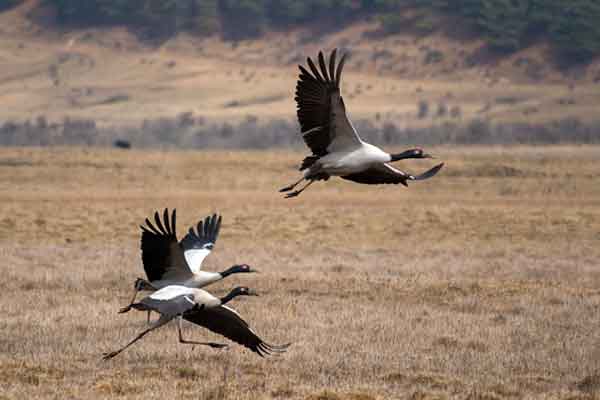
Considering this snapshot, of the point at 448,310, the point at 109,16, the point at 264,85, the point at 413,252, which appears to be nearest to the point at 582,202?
the point at 413,252

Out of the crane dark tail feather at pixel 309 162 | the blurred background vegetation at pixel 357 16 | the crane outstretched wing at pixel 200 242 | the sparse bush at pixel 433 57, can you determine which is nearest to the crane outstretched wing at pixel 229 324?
the crane outstretched wing at pixel 200 242

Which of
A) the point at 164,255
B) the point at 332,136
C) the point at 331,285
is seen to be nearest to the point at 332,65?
the point at 332,136

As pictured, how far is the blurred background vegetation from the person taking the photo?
72938 mm

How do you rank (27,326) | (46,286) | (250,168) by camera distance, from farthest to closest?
1. (250,168)
2. (46,286)
3. (27,326)

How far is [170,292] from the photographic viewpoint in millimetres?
9109

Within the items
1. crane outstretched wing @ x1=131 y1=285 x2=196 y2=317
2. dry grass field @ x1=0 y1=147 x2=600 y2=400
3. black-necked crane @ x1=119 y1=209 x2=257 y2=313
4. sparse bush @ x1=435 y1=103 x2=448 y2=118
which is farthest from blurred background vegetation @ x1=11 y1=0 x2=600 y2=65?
crane outstretched wing @ x1=131 y1=285 x2=196 y2=317

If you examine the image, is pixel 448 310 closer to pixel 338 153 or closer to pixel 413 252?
pixel 338 153

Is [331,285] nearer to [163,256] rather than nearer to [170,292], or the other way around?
[163,256]

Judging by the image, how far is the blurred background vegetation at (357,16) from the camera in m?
72.9

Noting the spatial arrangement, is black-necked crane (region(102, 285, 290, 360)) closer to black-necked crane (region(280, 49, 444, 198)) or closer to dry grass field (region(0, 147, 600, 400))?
dry grass field (region(0, 147, 600, 400))

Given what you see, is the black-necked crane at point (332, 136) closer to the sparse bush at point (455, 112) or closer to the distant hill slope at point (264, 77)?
the distant hill slope at point (264, 77)

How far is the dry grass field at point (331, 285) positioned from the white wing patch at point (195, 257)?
35.4 inches

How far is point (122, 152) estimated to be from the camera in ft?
138

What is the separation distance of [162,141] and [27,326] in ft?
137
